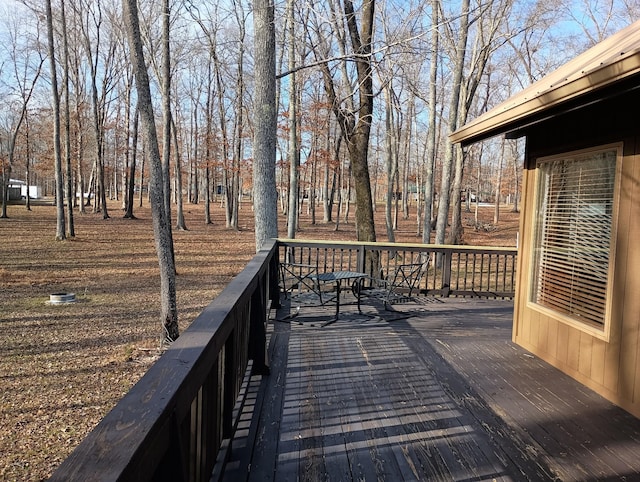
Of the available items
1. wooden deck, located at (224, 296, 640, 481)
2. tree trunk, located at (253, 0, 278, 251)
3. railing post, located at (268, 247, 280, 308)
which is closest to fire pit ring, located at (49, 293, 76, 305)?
tree trunk, located at (253, 0, 278, 251)

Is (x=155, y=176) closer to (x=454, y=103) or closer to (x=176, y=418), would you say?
(x=176, y=418)

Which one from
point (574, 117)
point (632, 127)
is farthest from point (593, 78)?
point (574, 117)

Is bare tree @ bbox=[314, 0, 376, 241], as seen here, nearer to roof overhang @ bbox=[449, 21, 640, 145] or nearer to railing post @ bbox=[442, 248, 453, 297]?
railing post @ bbox=[442, 248, 453, 297]

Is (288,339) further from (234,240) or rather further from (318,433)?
(234,240)

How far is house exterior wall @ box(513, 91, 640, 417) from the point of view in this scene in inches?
113

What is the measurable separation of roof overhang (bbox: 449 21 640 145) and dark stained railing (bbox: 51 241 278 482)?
89.0 inches

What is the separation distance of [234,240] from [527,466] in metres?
16.0

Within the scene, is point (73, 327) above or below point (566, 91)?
below

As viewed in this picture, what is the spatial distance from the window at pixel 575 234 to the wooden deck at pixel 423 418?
603mm

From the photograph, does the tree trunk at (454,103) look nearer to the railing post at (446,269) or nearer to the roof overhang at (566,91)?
the railing post at (446,269)

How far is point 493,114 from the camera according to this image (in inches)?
147

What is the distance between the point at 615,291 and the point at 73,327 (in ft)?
21.9

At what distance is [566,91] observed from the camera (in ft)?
9.01

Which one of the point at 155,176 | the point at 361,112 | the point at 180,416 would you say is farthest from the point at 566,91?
the point at 361,112
